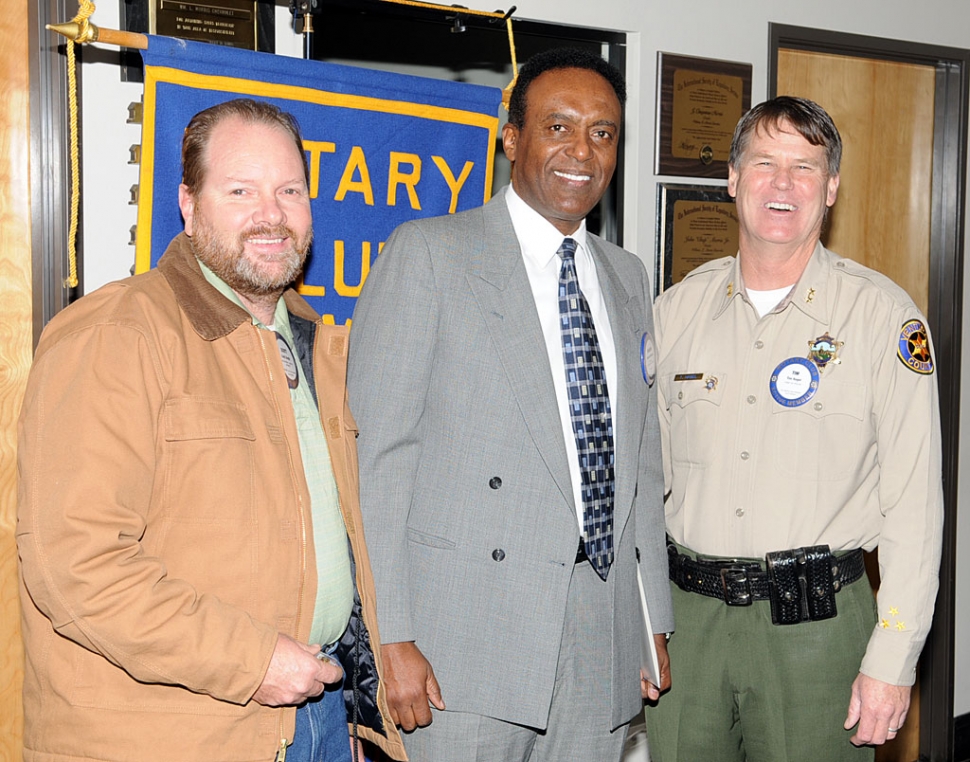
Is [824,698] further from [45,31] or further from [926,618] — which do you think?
[45,31]

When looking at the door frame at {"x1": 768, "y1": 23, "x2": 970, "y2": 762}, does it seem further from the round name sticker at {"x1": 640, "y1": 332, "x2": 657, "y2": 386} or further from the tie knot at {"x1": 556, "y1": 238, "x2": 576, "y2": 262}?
the tie knot at {"x1": 556, "y1": 238, "x2": 576, "y2": 262}

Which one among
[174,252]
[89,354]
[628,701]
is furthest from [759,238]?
[89,354]

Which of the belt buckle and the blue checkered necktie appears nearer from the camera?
the blue checkered necktie

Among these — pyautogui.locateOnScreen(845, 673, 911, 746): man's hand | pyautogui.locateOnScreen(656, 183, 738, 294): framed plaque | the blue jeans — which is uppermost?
pyautogui.locateOnScreen(656, 183, 738, 294): framed plaque

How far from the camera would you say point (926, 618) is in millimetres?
1981

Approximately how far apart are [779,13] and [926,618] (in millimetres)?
2048

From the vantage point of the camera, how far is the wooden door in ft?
11.6

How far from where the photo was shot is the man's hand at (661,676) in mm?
2068

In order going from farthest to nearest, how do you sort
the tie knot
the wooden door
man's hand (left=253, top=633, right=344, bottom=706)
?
the wooden door < the tie knot < man's hand (left=253, top=633, right=344, bottom=706)

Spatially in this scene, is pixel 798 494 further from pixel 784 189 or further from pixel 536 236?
pixel 536 236

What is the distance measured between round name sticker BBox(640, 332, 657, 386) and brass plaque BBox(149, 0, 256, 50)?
116 centimetres

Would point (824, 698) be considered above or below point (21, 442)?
below

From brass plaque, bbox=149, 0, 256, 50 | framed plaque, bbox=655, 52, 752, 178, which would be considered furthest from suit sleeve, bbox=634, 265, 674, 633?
brass plaque, bbox=149, 0, 256, 50

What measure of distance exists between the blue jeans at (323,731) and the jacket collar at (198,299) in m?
0.64
